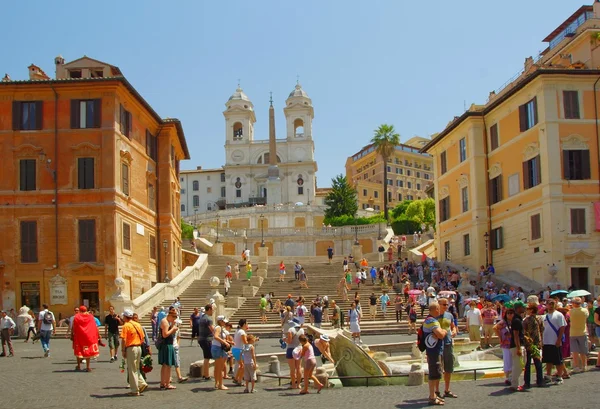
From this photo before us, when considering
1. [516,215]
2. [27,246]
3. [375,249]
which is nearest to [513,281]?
[516,215]

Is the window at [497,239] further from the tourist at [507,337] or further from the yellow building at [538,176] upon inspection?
the tourist at [507,337]

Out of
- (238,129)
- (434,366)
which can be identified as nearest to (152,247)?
(434,366)

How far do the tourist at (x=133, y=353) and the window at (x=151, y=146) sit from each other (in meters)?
28.6

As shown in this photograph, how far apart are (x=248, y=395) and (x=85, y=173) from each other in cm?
2408

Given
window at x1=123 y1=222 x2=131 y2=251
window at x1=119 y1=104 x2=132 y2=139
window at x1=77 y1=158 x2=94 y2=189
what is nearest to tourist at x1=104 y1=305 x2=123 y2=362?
window at x1=123 y1=222 x2=131 y2=251

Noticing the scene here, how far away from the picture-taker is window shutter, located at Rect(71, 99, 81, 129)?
3797 centimetres

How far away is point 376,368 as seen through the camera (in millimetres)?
18000

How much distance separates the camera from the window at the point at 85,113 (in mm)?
37906

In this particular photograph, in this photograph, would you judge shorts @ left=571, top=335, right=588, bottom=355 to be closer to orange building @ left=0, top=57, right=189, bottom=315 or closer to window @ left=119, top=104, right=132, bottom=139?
orange building @ left=0, top=57, right=189, bottom=315

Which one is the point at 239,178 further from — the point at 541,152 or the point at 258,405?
the point at 258,405

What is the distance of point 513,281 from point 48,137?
22.3m

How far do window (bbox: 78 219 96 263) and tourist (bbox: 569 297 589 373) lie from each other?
80.0 ft

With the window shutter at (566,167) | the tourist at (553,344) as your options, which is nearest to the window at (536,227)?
the window shutter at (566,167)

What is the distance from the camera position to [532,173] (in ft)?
127
